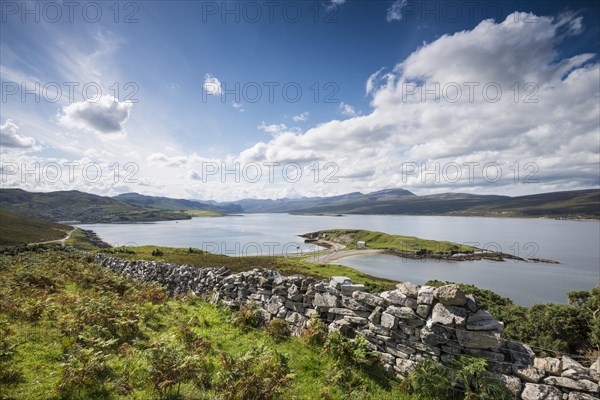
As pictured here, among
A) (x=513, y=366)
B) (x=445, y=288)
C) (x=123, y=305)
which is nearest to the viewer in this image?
(x=513, y=366)

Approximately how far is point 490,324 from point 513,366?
121 centimetres

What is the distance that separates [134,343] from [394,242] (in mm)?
143390

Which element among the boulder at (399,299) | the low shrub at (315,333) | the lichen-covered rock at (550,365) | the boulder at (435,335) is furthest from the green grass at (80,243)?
the lichen-covered rock at (550,365)

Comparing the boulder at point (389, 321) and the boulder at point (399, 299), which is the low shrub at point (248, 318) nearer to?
the boulder at point (389, 321)

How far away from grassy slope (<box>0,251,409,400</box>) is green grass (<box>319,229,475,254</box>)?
123964mm

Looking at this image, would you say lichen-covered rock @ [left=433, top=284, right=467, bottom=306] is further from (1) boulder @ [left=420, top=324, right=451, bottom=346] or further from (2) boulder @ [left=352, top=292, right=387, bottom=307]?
(2) boulder @ [left=352, top=292, right=387, bottom=307]

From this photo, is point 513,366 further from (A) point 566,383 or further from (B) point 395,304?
(B) point 395,304

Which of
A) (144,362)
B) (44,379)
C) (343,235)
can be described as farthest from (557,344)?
(343,235)

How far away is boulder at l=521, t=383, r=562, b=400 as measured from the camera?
753 cm

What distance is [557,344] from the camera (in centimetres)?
1761

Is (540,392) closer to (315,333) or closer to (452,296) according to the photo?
(452,296)

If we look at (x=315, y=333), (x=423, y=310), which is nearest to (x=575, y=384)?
(x=423, y=310)

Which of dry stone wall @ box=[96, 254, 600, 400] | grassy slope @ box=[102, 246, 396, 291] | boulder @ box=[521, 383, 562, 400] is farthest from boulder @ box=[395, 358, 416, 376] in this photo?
grassy slope @ box=[102, 246, 396, 291]

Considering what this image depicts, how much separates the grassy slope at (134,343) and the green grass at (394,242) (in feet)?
407
